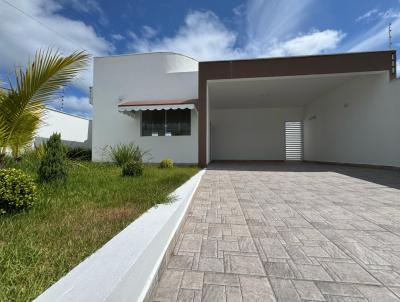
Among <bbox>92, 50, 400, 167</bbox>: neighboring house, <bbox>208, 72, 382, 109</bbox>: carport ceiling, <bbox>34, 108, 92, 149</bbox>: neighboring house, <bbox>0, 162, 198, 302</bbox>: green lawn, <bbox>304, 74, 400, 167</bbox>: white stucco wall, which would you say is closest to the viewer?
<bbox>0, 162, 198, 302</bbox>: green lawn

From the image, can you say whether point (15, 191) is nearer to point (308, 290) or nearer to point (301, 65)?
point (308, 290)

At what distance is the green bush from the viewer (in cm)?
279

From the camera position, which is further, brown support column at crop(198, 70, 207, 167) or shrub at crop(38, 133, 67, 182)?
brown support column at crop(198, 70, 207, 167)

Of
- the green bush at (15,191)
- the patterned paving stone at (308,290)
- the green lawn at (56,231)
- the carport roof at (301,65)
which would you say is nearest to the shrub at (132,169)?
the green lawn at (56,231)

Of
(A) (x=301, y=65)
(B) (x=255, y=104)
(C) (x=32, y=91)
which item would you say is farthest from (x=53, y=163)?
(B) (x=255, y=104)

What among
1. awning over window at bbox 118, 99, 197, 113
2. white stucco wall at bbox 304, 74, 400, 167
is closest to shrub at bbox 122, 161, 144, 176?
awning over window at bbox 118, 99, 197, 113

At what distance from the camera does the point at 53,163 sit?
15.7 ft

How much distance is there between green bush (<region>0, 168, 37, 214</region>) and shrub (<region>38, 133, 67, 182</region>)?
1848 millimetres

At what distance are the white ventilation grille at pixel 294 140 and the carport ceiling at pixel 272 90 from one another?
186 centimetres

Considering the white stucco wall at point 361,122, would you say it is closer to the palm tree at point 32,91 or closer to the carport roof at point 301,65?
the carport roof at point 301,65

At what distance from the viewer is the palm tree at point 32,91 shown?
327 cm

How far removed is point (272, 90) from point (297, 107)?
5.91 metres

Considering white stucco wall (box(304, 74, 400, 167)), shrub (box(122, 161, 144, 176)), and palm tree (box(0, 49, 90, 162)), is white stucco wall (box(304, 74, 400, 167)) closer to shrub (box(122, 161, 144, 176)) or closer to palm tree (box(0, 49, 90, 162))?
shrub (box(122, 161, 144, 176))

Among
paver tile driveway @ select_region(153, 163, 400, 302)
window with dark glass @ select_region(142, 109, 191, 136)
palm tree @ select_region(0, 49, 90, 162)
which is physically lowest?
paver tile driveway @ select_region(153, 163, 400, 302)
